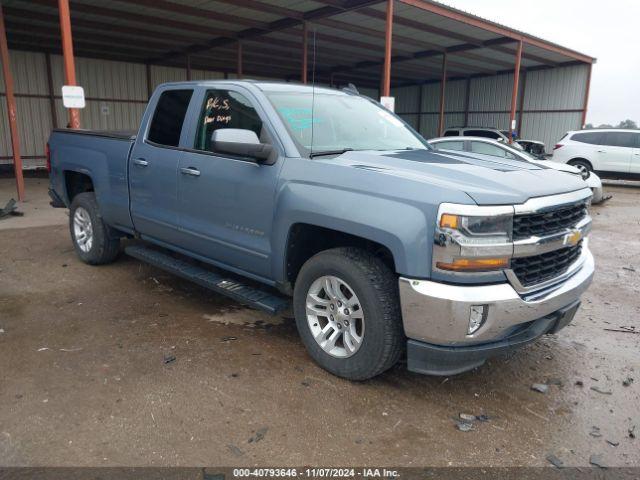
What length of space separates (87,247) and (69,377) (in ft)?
9.37

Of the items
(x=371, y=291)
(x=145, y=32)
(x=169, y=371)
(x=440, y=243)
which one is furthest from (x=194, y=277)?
(x=145, y=32)

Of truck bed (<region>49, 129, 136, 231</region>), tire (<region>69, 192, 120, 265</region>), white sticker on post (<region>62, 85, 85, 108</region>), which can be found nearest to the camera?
truck bed (<region>49, 129, 136, 231</region>)

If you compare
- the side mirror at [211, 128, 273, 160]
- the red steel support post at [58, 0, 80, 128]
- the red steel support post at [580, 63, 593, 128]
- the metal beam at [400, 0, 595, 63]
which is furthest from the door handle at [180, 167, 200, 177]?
the red steel support post at [580, 63, 593, 128]

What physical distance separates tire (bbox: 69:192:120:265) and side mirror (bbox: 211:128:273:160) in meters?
2.72

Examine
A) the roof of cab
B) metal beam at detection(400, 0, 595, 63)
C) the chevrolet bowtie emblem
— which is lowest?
the chevrolet bowtie emblem

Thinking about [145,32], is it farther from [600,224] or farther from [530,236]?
[530,236]

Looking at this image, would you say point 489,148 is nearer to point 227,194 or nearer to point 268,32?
point 268,32

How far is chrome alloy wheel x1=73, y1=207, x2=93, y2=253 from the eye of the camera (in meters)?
5.71

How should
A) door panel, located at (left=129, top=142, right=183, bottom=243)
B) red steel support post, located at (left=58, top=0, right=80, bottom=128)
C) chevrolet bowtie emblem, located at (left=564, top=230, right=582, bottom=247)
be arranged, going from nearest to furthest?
chevrolet bowtie emblem, located at (left=564, top=230, right=582, bottom=247) < door panel, located at (left=129, top=142, right=183, bottom=243) < red steel support post, located at (left=58, top=0, right=80, bottom=128)

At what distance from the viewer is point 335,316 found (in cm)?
326

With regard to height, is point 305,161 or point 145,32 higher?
point 145,32

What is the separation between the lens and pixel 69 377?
10.7 ft

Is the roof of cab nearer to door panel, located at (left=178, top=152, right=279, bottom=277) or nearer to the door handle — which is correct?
door panel, located at (left=178, top=152, right=279, bottom=277)

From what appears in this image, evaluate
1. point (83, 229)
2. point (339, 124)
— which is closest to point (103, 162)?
point (83, 229)
